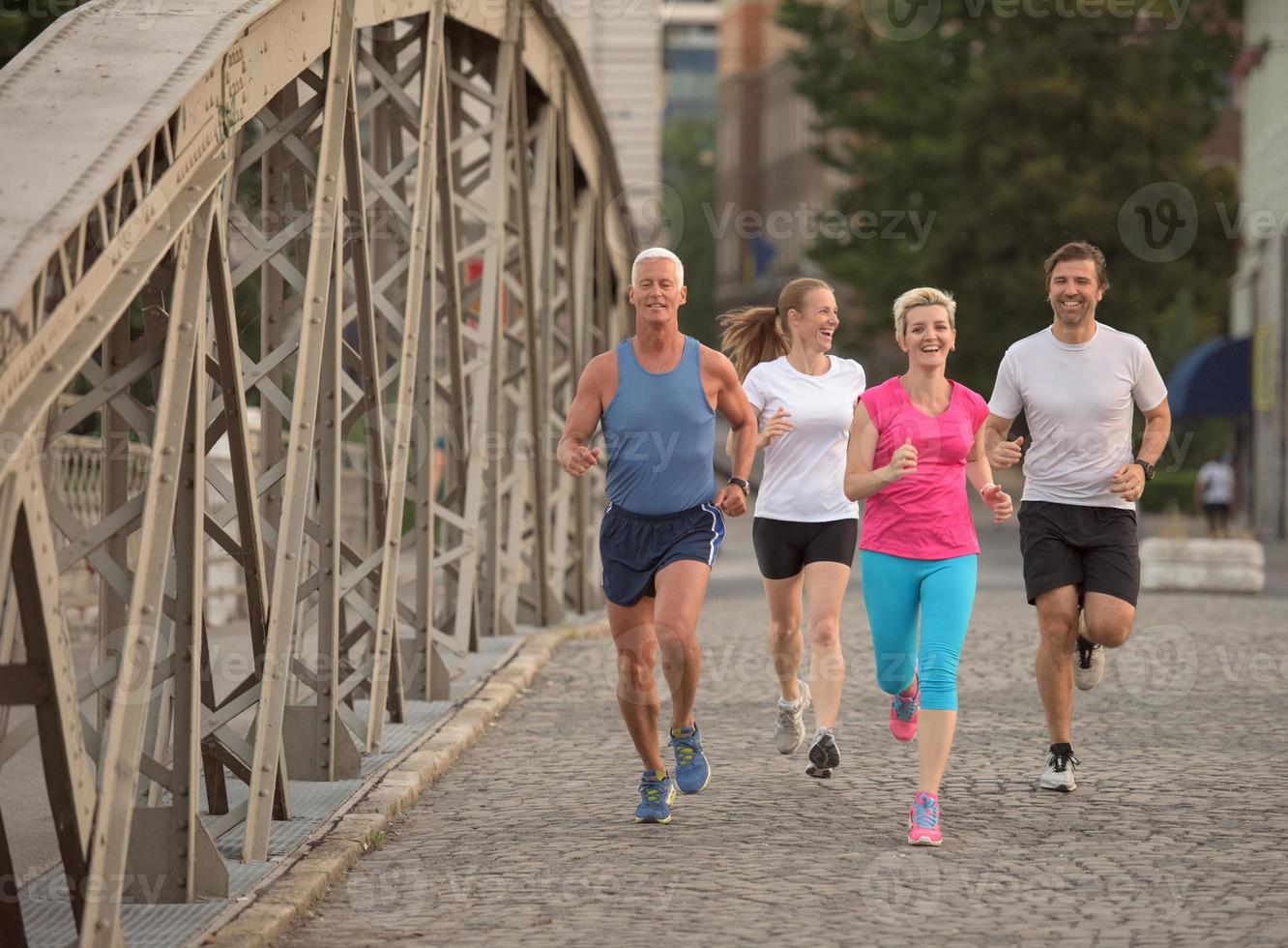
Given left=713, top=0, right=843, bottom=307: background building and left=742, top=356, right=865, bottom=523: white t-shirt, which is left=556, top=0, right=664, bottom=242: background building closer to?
left=742, top=356, right=865, bottom=523: white t-shirt

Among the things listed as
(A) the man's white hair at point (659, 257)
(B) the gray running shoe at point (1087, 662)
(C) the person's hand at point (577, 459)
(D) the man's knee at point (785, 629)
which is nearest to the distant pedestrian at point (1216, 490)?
(B) the gray running shoe at point (1087, 662)

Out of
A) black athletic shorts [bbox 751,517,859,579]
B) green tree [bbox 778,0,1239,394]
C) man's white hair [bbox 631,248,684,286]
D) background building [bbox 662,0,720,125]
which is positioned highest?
background building [bbox 662,0,720,125]

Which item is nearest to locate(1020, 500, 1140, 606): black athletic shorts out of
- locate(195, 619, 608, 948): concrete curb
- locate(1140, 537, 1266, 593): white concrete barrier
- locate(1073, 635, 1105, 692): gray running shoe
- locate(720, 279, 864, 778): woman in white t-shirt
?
locate(1073, 635, 1105, 692): gray running shoe

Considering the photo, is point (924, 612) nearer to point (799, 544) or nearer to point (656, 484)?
point (656, 484)

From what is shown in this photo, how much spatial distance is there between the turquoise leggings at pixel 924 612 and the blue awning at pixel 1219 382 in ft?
111

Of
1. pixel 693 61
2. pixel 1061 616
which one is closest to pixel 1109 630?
pixel 1061 616

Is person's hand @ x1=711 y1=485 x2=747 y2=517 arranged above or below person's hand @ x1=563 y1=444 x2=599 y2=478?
below

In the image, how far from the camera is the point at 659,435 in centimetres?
823

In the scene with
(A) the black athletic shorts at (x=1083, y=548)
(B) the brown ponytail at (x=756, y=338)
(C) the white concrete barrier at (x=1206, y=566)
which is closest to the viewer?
(A) the black athletic shorts at (x=1083, y=548)

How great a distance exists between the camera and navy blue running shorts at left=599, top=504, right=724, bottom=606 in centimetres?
830

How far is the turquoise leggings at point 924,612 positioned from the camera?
798cm

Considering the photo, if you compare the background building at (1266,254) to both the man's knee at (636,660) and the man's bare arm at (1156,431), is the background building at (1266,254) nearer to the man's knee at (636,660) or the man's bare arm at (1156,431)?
the man's bare arm at (1156,431)

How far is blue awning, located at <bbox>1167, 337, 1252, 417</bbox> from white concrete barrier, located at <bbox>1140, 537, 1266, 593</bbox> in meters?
19.0

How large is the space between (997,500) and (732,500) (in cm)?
95
